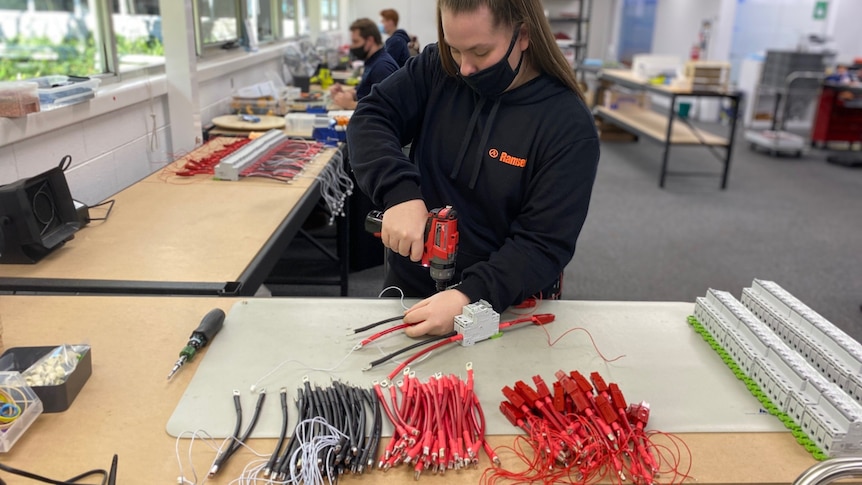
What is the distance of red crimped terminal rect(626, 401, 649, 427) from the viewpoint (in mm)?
922

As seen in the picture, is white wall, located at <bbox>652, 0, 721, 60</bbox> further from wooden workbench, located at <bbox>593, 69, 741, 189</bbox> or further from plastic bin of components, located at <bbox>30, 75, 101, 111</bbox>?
plastic bin of components, located at <bbox>30, 75, 101, 111</bbox>

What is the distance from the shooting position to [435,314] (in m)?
1.16

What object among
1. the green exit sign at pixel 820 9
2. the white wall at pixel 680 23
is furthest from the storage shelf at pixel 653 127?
the green exit sign at pixel 820 9

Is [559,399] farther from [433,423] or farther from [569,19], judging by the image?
[569,19]

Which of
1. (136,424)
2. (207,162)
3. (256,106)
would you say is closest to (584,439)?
(136,424)

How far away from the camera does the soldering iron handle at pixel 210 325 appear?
1.11 metres

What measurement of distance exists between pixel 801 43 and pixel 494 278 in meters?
8.24

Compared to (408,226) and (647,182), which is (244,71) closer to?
(408,226)

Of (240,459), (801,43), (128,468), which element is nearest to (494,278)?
(240,459)

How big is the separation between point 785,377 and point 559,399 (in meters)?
0.38

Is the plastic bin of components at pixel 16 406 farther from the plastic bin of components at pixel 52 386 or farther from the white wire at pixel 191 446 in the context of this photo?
the white wire at pixel 191 446

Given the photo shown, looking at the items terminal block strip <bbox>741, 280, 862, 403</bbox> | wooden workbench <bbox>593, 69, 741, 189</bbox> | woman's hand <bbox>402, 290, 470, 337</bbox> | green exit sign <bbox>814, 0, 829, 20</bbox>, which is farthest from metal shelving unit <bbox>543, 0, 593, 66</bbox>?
woman's hand <bbox>402, 290, 470, 337</bbox>

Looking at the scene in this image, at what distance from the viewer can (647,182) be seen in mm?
5918

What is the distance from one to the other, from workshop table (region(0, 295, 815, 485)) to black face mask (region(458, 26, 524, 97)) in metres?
0.67
